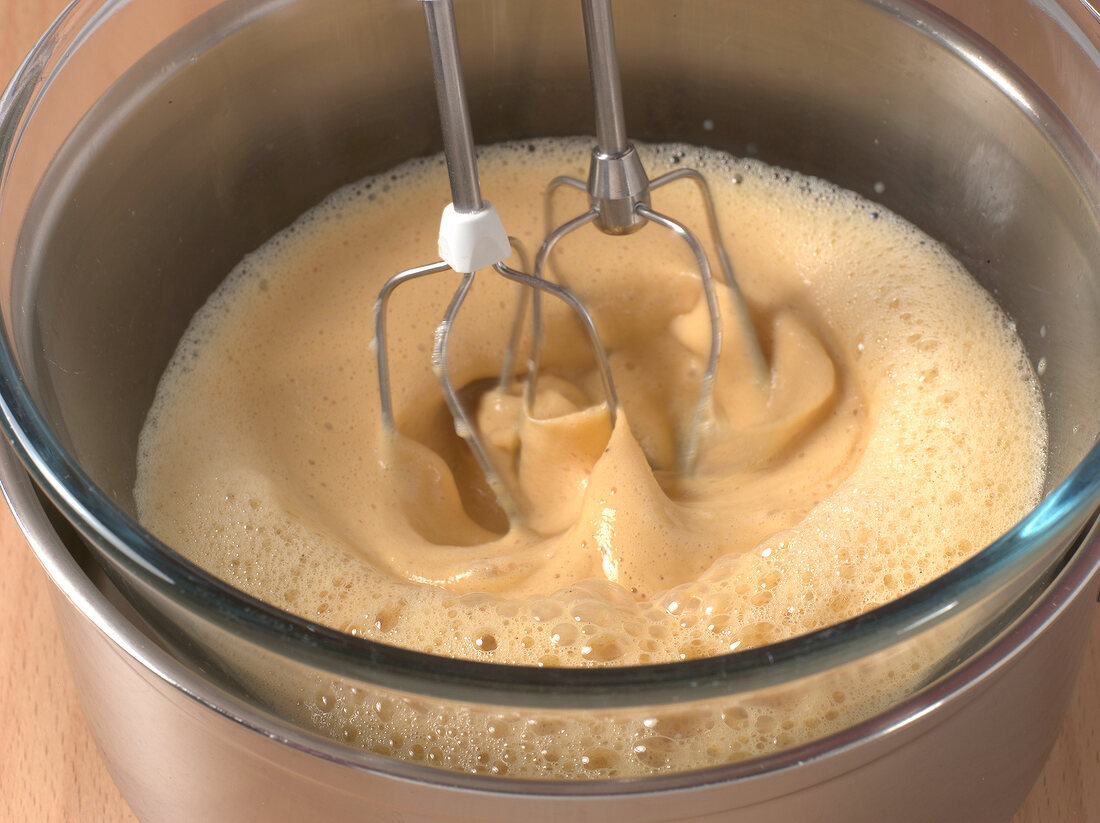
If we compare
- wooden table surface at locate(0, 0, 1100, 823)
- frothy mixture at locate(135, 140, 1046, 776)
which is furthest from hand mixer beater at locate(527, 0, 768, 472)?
wooden table surface at locate(0, 0, 1100, 823)

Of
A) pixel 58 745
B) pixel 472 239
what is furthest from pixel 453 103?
pixel 58 745

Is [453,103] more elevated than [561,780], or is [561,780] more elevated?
[453,103]

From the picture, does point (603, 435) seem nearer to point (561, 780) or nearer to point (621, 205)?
point (621, 205)

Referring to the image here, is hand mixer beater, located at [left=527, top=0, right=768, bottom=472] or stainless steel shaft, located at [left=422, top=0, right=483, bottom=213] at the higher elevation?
hand mixer beater, located at [left=527, top=0, right=768, bottom=472]

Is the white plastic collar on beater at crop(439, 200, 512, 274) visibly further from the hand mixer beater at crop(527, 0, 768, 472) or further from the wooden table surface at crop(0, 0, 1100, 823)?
the wooden table surface at crop(0, 0, 1100, 823)

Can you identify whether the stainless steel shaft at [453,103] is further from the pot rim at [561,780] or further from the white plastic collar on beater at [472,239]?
the pot rim at [561,780]

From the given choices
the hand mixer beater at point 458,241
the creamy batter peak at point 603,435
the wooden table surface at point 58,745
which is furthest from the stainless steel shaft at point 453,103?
the wooden table surface at point 58,745
